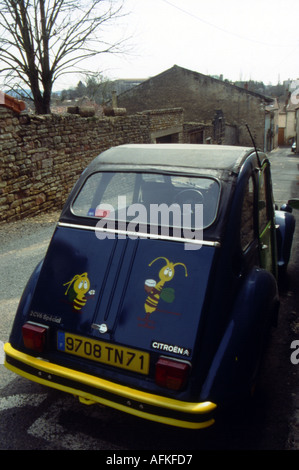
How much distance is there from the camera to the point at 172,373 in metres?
2.42

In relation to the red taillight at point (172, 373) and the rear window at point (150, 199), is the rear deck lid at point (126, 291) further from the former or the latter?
the rear window at point (150, 199)

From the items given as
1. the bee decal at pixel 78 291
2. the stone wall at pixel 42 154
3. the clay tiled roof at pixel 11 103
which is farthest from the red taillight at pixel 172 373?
the clay tiled roof at pixel 11 103

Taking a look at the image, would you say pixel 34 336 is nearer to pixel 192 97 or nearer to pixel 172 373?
pixel 172 373

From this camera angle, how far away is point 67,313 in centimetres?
283

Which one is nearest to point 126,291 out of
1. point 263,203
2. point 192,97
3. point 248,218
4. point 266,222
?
point 248,218

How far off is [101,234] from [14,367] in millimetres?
1151

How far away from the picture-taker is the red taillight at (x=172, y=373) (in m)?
2.40

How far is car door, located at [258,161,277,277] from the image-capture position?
140 inches

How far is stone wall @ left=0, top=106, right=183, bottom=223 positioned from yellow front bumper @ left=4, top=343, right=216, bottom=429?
5918mm

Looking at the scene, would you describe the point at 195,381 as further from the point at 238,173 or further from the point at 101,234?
the point at 238,173

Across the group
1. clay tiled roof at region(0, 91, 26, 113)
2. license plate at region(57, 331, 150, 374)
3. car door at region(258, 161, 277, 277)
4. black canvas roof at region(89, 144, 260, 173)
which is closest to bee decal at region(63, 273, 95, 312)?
license plate at region(57, 331, 150, 374)

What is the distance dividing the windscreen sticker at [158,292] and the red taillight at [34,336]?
71 centimetres

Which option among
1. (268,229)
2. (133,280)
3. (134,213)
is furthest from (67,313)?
(268,229)

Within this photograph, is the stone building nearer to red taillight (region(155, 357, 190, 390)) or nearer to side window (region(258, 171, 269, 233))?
side window (region(258, 171, 269, 233))
